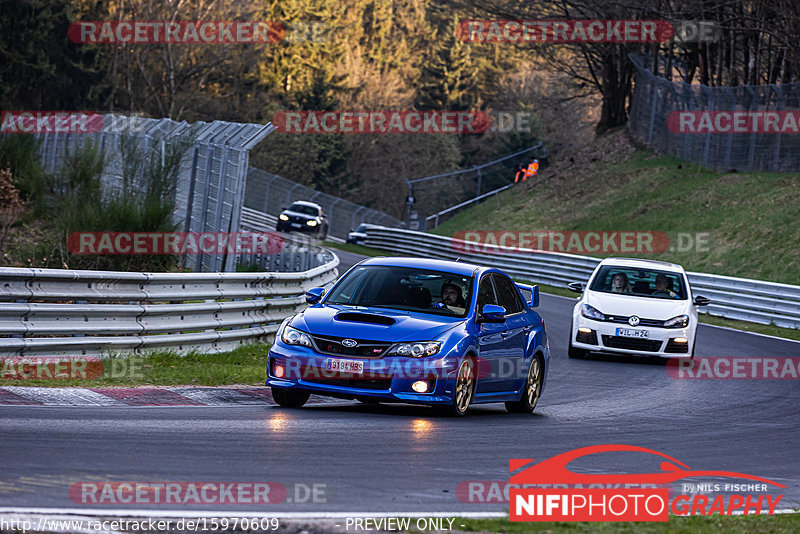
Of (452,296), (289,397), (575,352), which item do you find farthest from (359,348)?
(575,352)

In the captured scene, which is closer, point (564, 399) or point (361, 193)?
point (564, 399)

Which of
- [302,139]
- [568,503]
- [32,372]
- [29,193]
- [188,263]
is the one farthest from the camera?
[302,139]

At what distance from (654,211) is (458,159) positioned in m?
51.9

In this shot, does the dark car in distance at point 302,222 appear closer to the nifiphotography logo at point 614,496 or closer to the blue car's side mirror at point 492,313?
the blue car's side mirror at point 492,313

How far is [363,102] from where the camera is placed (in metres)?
91.9

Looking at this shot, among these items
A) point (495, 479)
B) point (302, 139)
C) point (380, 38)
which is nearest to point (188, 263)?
point (495, 479)

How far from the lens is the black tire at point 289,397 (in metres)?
10.8

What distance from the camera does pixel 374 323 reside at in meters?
10.5

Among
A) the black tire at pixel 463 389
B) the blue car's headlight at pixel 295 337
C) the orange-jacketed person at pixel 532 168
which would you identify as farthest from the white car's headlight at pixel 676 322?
the orange-jacketed person at pixel 532 168

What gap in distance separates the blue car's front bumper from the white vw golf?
828 centimetres

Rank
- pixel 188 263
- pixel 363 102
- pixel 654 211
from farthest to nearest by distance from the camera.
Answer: pixel 363 102 → pixel 654 211 → pixel 188 263

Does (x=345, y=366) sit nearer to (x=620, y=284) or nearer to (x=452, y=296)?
(x=452, y=296)

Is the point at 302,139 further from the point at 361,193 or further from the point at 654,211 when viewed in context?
the point at 654,211

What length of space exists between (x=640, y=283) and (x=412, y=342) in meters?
9.59
